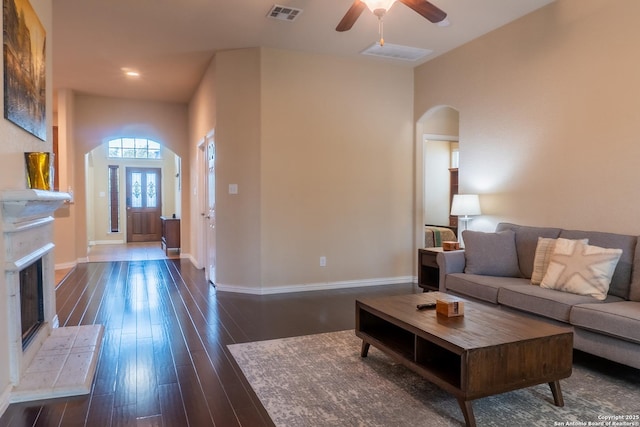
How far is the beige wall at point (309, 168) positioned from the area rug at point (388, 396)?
2.17 metres

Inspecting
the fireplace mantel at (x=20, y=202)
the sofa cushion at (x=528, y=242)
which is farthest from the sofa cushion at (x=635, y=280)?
the fireplace mantel at (x=20, y=202)

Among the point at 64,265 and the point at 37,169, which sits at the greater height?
the point at 37,169

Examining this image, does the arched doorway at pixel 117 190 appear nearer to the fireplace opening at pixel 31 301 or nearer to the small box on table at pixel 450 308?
the fireplace opening at pixel 31 301

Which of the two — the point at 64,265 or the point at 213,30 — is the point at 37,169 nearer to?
the point at 213,30

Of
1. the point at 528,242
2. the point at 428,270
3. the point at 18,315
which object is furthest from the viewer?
the point at 428,270

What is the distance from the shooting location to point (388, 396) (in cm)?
234

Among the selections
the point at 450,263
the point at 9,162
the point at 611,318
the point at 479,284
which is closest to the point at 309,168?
the point at 450,263

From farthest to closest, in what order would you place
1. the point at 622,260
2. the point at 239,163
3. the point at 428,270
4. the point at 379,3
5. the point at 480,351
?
the point at 239,163 < the point at 428,270 < the point at 622,260 < the point at 379,3 < the point at 480,351

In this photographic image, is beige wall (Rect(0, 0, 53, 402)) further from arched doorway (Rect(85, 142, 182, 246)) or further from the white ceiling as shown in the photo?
arched doorway (Rect(85, 142, 182, 246))

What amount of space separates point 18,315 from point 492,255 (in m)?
3.65

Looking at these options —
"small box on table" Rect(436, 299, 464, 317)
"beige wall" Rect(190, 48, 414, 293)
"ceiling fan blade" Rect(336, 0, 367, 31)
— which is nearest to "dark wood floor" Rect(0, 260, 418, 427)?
"beige wall" Rect(190, 48, 414, 293)

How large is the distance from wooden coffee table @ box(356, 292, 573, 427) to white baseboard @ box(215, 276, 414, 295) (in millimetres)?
2507

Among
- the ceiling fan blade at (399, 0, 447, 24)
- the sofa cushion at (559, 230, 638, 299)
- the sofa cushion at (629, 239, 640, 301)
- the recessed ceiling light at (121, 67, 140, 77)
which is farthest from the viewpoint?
the recessed ceiling light at (121, 67, 140, 77)

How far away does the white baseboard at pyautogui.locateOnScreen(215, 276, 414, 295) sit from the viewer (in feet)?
16.2
